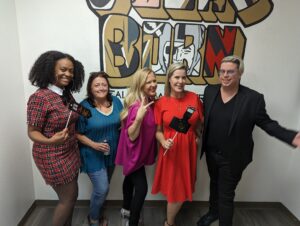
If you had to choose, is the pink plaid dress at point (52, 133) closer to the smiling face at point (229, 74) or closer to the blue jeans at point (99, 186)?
the blue jeans at point (99, 186)

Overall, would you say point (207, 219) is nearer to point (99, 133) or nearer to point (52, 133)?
point (99, 133)

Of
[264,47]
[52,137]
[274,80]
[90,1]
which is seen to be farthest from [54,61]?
[274,80]

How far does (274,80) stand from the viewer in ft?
A: 7.04

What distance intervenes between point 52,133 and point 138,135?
61cm

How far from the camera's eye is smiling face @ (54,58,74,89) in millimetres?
1481

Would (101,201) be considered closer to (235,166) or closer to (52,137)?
(52,137)

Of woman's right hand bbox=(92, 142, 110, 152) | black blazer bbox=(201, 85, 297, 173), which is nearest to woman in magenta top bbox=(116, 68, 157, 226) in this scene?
woman's right hand bbox=(92, 142, 110, 152)

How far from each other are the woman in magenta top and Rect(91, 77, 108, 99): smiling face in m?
0.19

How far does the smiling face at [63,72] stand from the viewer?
148 cm

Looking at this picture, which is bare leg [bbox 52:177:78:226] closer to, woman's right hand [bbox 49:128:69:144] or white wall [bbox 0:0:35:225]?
woman's right hand [bbox 49:128:69:144]

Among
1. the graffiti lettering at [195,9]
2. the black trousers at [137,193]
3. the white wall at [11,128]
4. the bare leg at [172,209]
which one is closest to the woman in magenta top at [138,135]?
the black trousers at [137,193]

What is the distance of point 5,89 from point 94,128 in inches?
30.8

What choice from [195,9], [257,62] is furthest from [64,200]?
[257,62]

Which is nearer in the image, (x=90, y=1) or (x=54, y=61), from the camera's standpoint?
(x=54, y=61)
